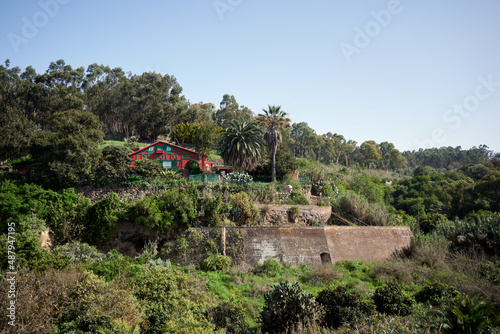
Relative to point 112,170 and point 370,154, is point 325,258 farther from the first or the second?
point 370,154

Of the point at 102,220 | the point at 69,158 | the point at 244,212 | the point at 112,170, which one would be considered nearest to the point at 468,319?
the point at 244,212

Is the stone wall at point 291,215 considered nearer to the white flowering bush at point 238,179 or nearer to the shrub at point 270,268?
the white flowering bush at point 238,179

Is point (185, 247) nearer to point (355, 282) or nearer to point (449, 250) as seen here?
point (355, 282)

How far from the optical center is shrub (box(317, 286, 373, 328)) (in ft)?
33.1

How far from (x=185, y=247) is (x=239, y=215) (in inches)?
201

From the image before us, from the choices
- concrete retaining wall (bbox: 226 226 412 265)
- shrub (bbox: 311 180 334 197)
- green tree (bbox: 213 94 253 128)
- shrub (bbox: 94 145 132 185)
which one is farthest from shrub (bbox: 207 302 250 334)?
green tree (bbox: 213 94 253 128)

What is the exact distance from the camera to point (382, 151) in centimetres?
8500

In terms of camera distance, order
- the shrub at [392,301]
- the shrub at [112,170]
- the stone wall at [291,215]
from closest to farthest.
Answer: the shrub at [392,301] → the stone wall at [291,215] → the shrub at [112,170]

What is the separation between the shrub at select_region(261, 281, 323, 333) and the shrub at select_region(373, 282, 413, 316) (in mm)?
2584

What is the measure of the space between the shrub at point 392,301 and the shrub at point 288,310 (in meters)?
2.58

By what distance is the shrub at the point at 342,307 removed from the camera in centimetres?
1009

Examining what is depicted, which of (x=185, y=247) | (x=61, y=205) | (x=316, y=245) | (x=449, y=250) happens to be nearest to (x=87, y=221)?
(x=61, y=205)

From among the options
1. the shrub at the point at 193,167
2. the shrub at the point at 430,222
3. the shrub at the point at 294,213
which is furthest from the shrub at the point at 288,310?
the shrub at the point at 193,167

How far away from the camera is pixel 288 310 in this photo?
1017cm
